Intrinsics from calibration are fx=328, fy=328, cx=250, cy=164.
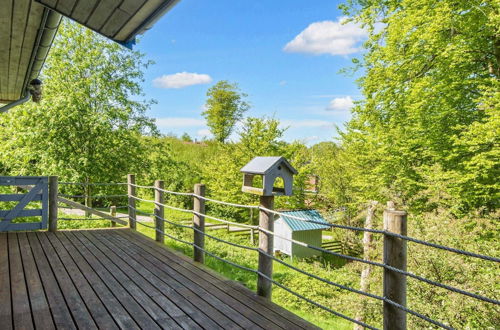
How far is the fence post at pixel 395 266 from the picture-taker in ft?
6.12

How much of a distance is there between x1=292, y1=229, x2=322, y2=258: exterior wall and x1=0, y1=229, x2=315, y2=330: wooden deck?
1373cm

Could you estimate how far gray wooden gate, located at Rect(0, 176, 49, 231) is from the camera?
4948 millimetres

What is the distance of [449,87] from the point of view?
873 cm

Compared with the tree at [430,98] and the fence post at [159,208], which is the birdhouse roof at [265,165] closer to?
the fence post at [159,208]

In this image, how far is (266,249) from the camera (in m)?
2.90

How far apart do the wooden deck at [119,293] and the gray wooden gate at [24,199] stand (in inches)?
33.9

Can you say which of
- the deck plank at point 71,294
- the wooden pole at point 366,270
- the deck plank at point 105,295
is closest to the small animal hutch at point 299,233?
the wooden pole at point 366,270

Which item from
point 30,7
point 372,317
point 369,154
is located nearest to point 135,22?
point 30,7

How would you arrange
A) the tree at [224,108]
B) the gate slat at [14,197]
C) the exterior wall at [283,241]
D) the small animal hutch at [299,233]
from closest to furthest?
the gate slat at [14,197]
the small animal hutch at [299,233]
the exterior wall at [283,241]
the tree at [224,108]

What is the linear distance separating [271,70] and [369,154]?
56846 mm

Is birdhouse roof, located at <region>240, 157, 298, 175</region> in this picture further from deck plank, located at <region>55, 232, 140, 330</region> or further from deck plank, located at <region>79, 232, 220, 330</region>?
deck plank, located at <region>55, 232, 140, 330</region>

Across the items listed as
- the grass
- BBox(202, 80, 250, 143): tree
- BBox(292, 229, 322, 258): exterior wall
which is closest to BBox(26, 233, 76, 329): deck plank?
the grass

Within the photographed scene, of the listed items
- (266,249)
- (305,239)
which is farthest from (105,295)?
(305,239)

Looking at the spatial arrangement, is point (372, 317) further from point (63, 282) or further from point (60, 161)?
point (60, 161)
